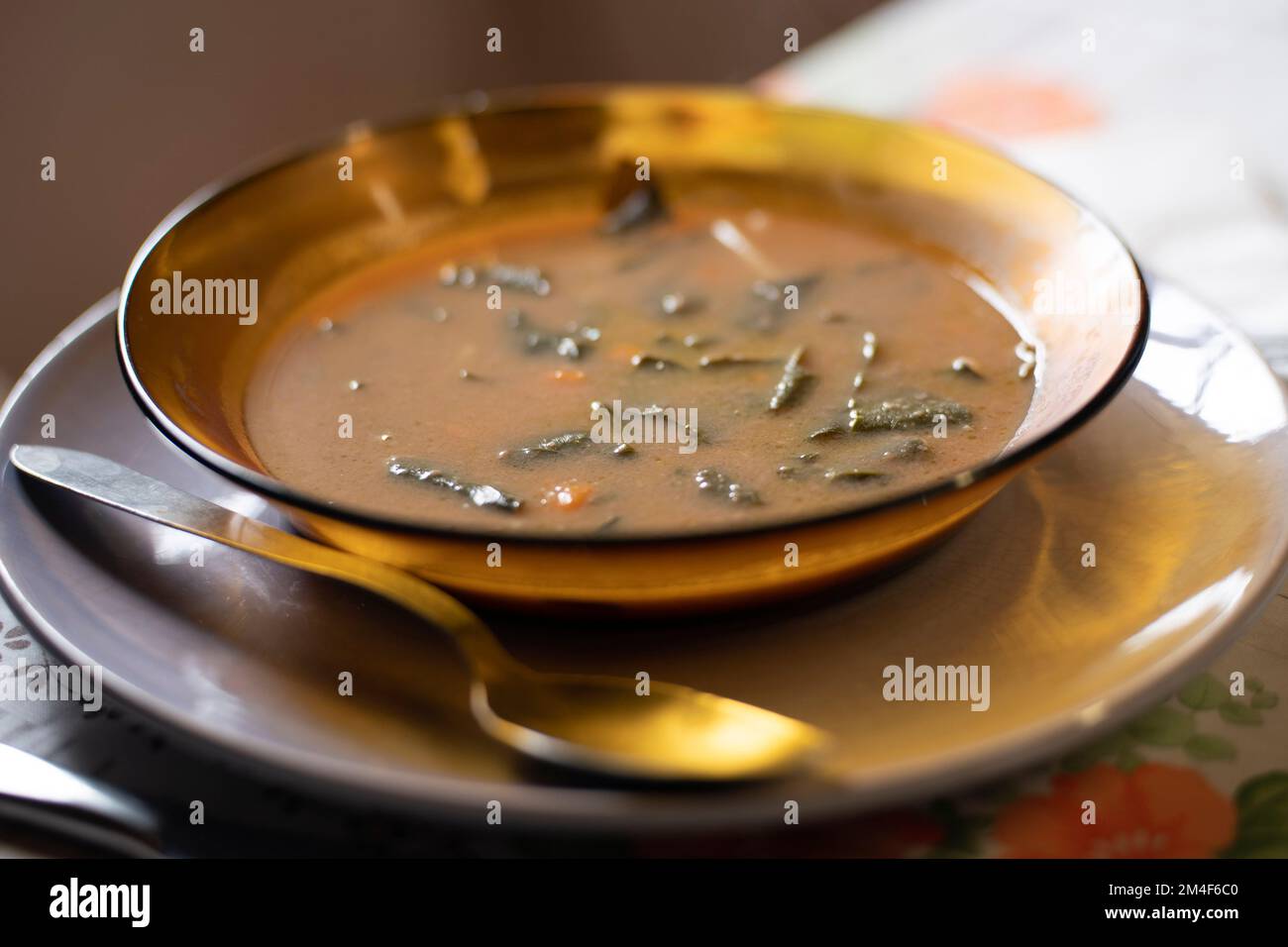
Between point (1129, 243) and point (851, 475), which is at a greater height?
point (1129, 243)

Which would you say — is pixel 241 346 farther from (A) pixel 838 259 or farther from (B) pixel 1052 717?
(B) pixel 1052 717

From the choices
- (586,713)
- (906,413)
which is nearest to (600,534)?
(586,713)

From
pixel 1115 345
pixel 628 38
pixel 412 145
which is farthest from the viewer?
pixel 628 38

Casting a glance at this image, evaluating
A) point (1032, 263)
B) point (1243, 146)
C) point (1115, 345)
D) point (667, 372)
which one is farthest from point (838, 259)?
point (1243, 146)

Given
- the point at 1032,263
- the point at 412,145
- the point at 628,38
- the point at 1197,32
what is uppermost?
the point at 628,38

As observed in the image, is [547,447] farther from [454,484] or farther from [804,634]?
[804,634]

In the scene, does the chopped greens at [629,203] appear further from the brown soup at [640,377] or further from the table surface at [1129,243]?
the table surface at [1129,243]

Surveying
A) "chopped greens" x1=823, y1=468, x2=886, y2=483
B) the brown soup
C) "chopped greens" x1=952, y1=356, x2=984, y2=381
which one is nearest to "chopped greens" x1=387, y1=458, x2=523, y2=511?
the brown soup

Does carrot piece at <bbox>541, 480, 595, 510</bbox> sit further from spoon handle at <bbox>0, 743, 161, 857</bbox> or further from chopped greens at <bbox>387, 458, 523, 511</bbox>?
spoon handle at <bbox>0, 743, 161, 857</bbox>
